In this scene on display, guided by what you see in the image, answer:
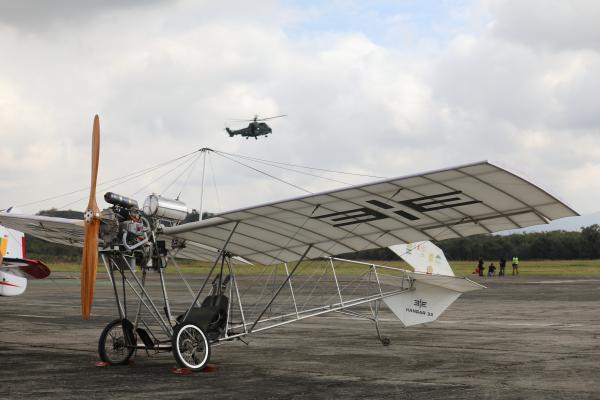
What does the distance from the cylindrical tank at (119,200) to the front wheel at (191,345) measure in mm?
1981

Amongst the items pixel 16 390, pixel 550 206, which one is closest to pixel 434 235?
pixel 550 206

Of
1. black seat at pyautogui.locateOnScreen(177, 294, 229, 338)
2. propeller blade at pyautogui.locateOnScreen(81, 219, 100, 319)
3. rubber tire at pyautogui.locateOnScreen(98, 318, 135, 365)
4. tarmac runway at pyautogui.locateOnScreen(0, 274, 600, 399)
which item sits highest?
propeller blade at pyautogui.locateOnScreen(81, 219, 100, 319)

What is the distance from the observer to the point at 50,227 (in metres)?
15.4

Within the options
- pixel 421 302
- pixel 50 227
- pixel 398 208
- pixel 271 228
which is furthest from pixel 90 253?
pixel 421 302

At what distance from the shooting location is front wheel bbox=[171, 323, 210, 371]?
11.5 metres

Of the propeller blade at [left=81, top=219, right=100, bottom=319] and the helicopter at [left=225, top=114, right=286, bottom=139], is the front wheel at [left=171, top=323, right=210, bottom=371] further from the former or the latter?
the helicopter at [left=225, top=114, right=286, bottom=139]

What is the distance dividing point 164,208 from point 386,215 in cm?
348

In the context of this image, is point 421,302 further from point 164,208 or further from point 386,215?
point 164,208

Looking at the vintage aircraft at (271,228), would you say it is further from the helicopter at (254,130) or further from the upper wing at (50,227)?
the helicopter at (254,130)

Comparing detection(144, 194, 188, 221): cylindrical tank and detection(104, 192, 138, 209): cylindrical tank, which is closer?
detection(104, 192, 138, 209): cylindrical tank

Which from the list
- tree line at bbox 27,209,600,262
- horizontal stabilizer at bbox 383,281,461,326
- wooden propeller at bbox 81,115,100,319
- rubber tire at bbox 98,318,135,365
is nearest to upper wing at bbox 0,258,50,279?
rubber tire at bbox 98,318,135,365

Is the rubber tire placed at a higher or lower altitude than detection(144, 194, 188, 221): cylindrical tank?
lower

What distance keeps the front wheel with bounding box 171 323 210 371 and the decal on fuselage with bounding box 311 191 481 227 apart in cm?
248

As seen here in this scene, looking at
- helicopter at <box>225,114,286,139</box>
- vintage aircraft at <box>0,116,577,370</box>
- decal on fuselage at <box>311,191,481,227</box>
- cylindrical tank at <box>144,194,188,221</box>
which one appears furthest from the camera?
helicopter at <box>225,114,286,139</box>
